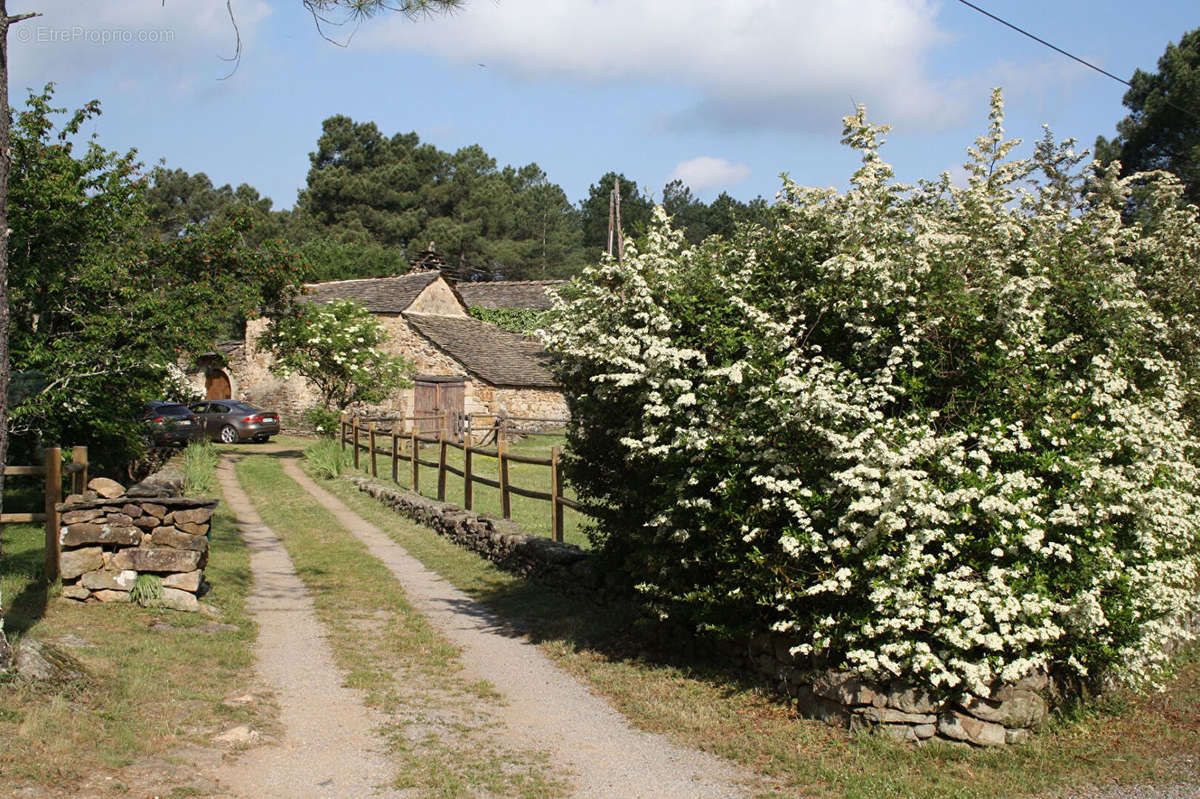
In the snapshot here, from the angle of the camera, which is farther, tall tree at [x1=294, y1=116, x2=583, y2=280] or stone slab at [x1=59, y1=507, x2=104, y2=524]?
tall tree at [x1=294, y1=116, x2=583, y2=280]

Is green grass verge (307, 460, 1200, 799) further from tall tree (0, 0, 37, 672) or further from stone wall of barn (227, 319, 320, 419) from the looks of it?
stone wall of barn (227, 319, 320, 419)

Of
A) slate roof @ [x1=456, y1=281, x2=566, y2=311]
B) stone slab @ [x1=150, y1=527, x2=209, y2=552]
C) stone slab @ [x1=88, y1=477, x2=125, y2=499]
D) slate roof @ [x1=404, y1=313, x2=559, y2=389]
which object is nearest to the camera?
stone slab @ [x1=150, y1=527, x2=209, y2=552]

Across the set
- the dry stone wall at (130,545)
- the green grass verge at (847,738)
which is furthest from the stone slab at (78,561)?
the green grass verge at (847,738)

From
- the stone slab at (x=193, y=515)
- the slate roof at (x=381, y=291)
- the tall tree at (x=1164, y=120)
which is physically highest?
the tall tree at (x=1164, y=120)

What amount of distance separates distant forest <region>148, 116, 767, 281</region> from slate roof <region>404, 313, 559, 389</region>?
1867cm

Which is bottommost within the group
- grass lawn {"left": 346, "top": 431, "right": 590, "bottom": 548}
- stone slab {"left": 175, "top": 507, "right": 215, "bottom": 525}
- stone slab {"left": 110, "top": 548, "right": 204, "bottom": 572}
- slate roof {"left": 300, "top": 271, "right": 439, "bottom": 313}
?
grass lawn {"left": 346, "top": 431, "right": 590, "bottom": 548}

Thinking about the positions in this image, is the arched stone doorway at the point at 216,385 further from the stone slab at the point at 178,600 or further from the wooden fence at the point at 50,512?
the stone slab at the point at 178,600

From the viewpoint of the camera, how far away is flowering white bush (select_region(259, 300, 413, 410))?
2636 centimetres

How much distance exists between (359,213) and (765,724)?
193 ft

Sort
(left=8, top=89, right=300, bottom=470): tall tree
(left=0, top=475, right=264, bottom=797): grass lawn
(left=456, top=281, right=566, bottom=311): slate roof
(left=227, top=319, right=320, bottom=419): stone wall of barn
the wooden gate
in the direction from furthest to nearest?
(left=456, top=281, right=566, bottom=311): slate roof → (left=227, top=319, right=320, bottom=419): stone wall of barn → the wooden gate → (left=8, top=89, right=300, bottom=470): tall tree → (left=0, top=475, right=264, bottom=797): grass lawn

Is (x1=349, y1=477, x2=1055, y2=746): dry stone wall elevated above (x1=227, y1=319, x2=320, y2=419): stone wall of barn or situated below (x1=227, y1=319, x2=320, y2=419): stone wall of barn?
below

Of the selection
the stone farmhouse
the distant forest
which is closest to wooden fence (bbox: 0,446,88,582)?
the stone farmhouse

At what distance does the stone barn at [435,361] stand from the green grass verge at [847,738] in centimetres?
2300

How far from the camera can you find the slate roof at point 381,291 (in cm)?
3362
